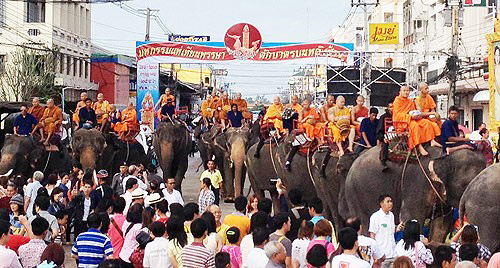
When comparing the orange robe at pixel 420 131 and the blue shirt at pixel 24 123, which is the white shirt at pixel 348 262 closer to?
the orange robe at pixel 420 131

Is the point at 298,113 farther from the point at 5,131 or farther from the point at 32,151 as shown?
the point at 5,131

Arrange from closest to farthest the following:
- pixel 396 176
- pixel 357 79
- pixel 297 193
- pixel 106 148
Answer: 1. pixel 297 193
2. pixel 396 176
3. pixel 106 148
4. pixel 357 79

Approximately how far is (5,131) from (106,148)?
2.85 meters

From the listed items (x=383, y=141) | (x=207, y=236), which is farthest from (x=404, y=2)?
(x=207, y=236)

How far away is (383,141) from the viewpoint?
14008 millimetres

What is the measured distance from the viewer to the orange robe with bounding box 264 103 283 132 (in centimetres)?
2000

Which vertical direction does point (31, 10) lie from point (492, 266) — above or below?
above

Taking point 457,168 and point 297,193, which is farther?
point 457,168

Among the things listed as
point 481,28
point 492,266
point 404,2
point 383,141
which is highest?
point 404,2

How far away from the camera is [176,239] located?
30.3 feet

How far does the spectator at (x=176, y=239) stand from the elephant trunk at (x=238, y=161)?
12550 mm

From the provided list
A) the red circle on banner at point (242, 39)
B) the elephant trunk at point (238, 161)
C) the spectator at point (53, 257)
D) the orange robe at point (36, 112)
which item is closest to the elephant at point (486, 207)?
the spectator at point (53, 257)

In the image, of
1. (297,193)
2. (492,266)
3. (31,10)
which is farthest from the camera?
(31,10)

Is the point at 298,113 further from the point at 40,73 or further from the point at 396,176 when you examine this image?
the point at 40,73
